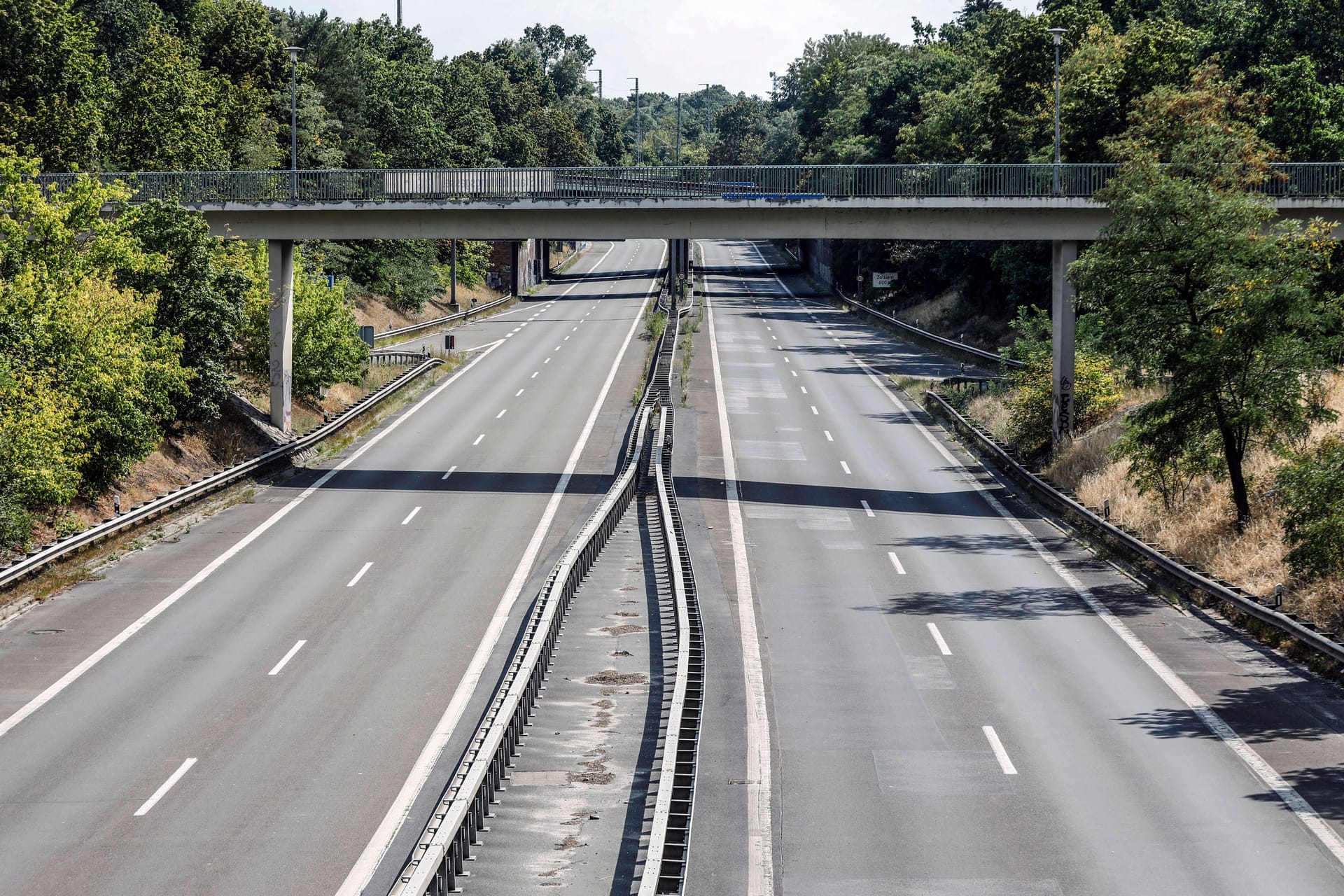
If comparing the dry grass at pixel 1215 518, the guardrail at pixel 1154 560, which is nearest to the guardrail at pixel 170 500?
the guardrail at pixel 1154 560

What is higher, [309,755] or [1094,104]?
[1094,104]

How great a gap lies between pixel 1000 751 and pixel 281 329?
3610cm

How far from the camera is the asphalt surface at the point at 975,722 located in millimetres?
16422

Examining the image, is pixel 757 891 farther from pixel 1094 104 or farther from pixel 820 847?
pixel 1094 104

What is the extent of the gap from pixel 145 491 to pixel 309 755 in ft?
81.1

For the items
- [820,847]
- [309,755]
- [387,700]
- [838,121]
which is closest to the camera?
[820,847]

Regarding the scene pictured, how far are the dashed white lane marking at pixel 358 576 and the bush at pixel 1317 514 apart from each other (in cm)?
1969

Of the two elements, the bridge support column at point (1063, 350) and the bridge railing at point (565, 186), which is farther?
the bridge support column at point (1063, 350)

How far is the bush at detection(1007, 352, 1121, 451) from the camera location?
47.9 metres

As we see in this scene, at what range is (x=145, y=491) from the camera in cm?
4253

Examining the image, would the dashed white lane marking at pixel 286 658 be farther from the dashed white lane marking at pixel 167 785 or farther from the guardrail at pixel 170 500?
the guardrail at pixel 170 500

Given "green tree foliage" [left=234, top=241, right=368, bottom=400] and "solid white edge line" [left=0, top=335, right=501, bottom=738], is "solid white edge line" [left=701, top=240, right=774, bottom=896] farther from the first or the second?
"green tree foliage" [left=234, top=241, right=368, bottom=400]

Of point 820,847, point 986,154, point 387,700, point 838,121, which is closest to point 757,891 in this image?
point 820,847

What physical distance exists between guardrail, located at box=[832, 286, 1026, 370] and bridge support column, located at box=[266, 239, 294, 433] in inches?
A: 1076
